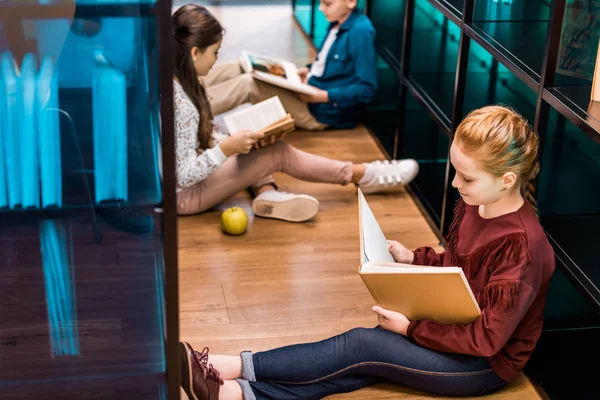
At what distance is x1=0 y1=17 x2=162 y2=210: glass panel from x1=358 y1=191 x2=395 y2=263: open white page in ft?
1.99

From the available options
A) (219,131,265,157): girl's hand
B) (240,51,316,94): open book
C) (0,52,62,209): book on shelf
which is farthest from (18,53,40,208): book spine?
(240,51,316,94): open book

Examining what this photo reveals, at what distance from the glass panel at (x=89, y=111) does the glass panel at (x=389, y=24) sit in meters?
2.09

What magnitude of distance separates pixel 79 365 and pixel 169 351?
0.24 meters

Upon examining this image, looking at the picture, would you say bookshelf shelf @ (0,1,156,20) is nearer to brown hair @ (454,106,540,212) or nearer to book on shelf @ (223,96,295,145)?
brown hair @ (454,106,540,212)

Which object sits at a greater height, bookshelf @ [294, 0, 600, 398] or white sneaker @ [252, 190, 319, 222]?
bookshelf @ [294, 0, 600, 398]

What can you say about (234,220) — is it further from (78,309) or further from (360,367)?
(78,309)

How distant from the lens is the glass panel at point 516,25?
2.45 meters

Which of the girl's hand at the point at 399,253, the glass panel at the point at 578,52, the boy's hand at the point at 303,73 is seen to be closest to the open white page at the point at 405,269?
the girl's hand at the point at 399,253

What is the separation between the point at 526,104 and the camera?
2.71m

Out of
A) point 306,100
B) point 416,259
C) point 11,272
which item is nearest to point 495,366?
point 416,259

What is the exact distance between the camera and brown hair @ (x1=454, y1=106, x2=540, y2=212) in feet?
6.44

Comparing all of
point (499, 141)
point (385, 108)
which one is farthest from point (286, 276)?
point (385, 108)

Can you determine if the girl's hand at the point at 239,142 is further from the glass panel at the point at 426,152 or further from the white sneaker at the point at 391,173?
the glass panel at the point at 426,152

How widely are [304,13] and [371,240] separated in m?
3.36
